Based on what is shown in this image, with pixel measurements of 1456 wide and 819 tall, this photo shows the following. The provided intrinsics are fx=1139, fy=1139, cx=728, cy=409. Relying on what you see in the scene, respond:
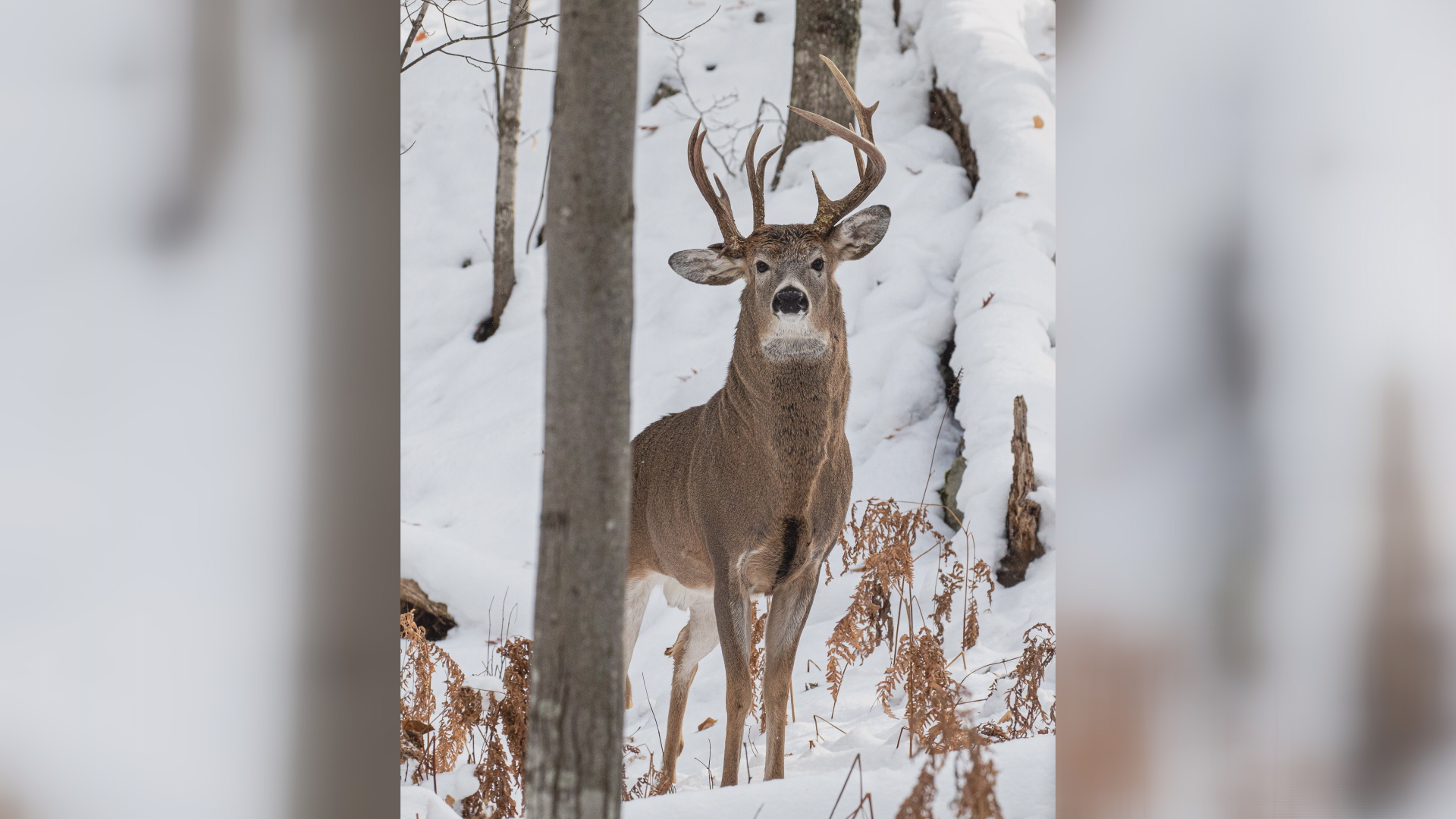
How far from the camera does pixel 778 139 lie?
27.1 feet

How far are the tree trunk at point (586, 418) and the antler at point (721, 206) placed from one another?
1.78 m

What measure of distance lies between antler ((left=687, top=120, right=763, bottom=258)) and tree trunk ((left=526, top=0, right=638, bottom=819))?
70.1 inches

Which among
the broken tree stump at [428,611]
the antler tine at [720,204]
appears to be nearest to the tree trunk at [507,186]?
the broken tree stump at [428,611]

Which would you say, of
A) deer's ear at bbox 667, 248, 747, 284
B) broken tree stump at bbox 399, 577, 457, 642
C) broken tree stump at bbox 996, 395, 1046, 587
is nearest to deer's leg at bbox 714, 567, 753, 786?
deer's ear at bbox 667, 248, 747, 284

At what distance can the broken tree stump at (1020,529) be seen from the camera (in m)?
5.03

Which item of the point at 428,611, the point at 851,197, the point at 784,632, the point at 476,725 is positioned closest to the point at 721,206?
the point at 851,197

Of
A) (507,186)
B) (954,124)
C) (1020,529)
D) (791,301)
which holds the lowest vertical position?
(1020,529)

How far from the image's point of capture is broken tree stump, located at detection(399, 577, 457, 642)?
5277 mm

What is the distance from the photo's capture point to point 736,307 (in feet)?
23.8

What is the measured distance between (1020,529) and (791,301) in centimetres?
259

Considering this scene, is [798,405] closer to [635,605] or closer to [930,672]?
[930,672]
